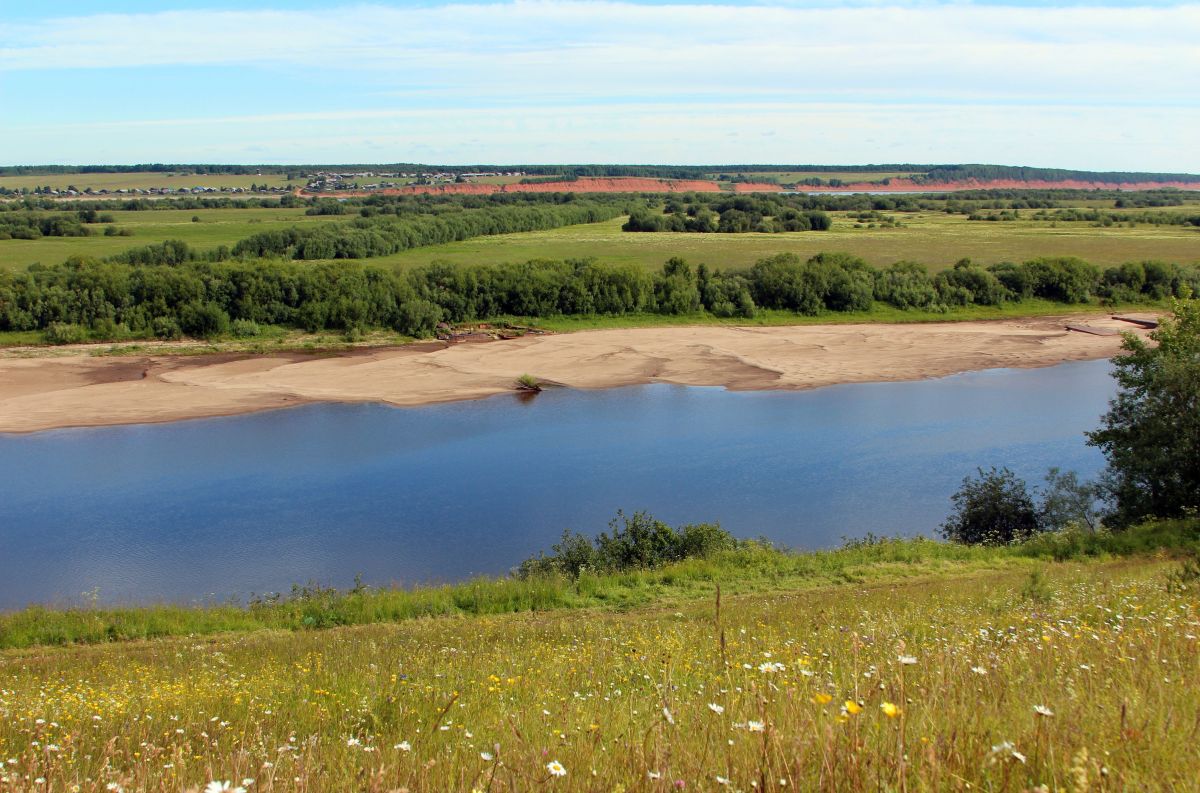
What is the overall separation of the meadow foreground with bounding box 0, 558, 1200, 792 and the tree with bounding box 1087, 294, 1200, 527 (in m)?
7.72

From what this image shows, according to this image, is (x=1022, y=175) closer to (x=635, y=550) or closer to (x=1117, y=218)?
(x=1117, y=218)

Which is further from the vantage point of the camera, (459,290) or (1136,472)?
(459,290)

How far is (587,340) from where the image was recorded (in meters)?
38.3

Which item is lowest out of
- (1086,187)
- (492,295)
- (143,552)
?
(143,552)

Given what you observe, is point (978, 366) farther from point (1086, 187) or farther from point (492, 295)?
point (1086, 187)

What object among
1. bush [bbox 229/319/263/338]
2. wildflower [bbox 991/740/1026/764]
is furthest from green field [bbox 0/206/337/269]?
wildflower [bbox 991/740/1026/764]

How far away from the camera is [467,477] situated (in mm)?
21312

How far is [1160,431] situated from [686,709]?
14.2 m

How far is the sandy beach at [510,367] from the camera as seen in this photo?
28.8 meters

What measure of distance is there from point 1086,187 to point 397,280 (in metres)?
154

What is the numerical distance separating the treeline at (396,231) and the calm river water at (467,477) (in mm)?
30262

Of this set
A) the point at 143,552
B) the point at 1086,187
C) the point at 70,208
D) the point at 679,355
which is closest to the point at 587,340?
the point at 679,355

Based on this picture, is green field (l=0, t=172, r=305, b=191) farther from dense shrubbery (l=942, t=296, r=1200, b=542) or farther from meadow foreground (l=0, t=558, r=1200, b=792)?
meadow foreground (l=0, t=558, r=1200, b=792)

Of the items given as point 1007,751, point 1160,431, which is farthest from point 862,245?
point 1007,751
